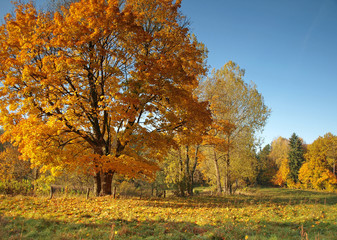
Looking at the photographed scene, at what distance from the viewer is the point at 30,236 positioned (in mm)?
5344

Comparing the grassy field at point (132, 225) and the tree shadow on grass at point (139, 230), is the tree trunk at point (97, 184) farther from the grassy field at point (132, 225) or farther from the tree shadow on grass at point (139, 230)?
the tree shadow on grass at point (139, 230)

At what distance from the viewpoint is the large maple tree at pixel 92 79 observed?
9727 millimetres

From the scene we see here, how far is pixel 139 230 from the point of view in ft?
20.0

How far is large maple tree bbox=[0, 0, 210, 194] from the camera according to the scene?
383 inches

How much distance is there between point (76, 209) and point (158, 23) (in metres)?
10.1

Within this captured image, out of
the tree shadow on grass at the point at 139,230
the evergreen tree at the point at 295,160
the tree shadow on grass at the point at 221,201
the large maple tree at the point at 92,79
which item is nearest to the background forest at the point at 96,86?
the large maple tree at the point at 92,79

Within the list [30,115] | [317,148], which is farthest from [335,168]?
[30,115]

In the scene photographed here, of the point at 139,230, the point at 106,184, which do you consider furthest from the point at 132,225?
the point at 106,184

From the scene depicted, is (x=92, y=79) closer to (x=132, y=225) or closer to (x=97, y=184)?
(x=97, y=184)

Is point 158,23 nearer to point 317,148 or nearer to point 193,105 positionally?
point 193,105

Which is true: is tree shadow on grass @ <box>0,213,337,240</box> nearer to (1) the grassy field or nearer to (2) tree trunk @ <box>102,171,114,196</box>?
(1) the grassy field

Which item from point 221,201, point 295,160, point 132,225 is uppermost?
point 295,160

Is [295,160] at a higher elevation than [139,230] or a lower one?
higher

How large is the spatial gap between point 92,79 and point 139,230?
27.0 ft
